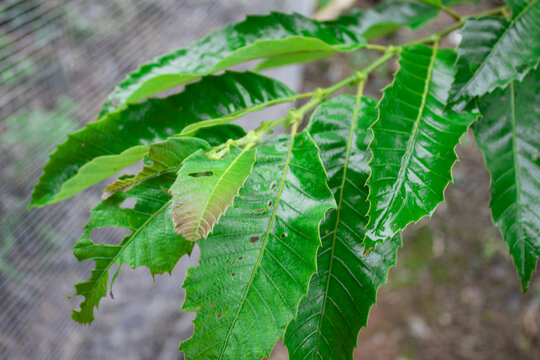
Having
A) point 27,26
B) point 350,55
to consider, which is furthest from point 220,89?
point 350,55

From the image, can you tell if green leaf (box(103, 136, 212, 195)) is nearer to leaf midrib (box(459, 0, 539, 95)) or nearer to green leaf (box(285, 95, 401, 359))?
green leaf (box(285, 95, 401, 359))

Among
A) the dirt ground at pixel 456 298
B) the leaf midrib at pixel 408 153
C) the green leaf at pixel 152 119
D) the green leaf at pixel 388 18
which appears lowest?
the dirt ground at pixel 456 298

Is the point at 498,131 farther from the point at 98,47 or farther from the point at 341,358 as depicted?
the point at 98,47

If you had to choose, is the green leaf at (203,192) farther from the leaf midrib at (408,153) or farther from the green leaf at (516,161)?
the green leaf at (516,161)

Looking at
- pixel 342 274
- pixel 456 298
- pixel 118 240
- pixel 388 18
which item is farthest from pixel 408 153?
pixel 456 298

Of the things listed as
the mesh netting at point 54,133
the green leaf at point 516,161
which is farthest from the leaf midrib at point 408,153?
the mesh netting at point 54,133

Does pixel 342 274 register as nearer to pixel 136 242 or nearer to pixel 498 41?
pixel 136 242
